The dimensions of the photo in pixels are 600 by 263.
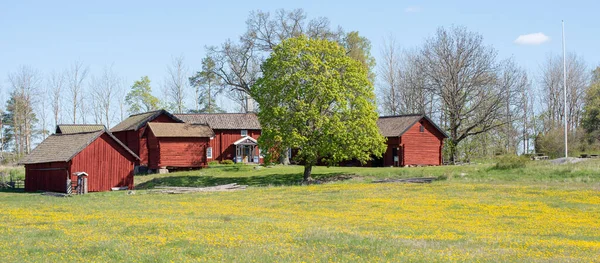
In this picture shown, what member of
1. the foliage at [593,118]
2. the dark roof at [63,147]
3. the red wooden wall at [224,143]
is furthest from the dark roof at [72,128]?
the foliage at [593,118]

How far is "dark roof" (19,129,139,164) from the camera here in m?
54.3

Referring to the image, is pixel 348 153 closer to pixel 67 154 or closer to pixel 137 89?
pixel 67 154

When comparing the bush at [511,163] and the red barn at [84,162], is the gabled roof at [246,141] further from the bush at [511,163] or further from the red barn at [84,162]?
the bush at [511,163]

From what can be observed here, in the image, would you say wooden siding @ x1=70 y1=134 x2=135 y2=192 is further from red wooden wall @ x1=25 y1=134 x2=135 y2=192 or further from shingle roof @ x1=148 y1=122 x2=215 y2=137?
shingle roof @ x1=148 y1=122 x2=215 y2=137

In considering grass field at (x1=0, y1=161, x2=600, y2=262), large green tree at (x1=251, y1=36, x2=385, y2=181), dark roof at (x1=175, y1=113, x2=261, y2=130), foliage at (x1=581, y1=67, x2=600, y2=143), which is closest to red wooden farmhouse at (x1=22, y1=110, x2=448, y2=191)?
dark roof at (x1=175, y1=113, x2=261, y2=130)

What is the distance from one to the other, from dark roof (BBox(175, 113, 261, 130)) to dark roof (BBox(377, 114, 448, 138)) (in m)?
16.6

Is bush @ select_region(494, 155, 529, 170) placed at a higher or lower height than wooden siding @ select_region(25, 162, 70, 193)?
higher

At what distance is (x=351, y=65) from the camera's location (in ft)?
181

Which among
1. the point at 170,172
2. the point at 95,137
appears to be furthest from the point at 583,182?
the point at 170,172

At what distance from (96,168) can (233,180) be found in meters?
11.7

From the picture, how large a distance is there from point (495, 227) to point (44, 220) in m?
18.4

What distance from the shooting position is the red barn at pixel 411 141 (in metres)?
67.6

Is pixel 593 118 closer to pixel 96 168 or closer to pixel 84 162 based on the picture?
pixel 96 168

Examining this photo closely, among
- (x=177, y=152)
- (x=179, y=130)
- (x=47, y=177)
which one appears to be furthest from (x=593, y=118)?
(x=47, y=177)
